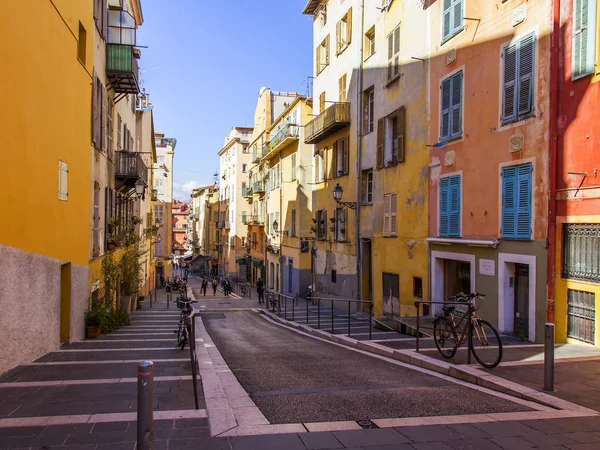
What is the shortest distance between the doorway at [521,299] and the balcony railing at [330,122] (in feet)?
45.0

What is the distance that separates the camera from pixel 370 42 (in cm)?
2331

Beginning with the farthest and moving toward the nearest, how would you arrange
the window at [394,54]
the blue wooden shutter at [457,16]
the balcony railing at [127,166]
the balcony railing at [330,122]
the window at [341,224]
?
the window at [341,224] → the balcony railing at [330,122] → the balcony railing at [127,166] → the window at [394,54] → the blue wooden shutter at [457,16]

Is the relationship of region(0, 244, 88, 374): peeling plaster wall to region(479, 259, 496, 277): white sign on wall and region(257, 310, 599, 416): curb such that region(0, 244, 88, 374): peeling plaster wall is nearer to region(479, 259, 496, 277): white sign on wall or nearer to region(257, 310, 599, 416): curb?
region(257, 310, 599, 416): curb

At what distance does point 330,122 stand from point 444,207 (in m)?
10.7

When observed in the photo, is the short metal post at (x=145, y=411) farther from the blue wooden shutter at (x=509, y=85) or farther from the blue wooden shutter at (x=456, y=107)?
the blue wooden shutter at (x=456, y=107)

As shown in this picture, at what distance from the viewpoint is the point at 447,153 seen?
15.7 meters

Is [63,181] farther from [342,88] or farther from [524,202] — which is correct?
[342,88]

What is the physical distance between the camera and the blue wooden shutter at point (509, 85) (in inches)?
491

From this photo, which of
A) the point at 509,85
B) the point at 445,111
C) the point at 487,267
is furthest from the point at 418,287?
the point at 509,85

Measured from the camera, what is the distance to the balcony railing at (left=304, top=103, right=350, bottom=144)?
24.8m

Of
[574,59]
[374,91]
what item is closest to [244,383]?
[574,59]

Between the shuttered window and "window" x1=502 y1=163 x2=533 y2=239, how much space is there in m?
2.34

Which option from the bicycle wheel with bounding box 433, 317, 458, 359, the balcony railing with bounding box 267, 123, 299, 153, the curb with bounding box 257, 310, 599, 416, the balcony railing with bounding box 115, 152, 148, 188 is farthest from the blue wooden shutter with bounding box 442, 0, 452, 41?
the balcony railing with bounding box 267, 123, 299, 153

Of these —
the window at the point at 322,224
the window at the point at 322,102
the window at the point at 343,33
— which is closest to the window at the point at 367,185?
the window at the point at 322,224
